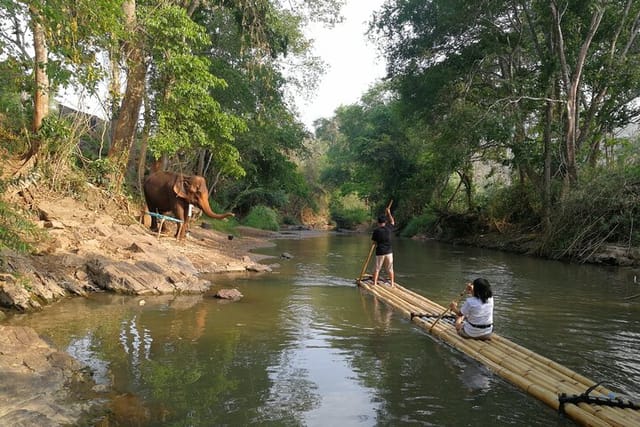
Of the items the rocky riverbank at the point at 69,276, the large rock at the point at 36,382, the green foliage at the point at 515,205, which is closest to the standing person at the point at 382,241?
the rocky riverbank at the point at 69,276

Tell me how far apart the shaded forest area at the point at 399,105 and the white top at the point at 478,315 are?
233 inches

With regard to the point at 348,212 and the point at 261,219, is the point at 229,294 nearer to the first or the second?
the point at 261,219

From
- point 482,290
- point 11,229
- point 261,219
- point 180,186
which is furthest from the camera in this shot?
point 261,219

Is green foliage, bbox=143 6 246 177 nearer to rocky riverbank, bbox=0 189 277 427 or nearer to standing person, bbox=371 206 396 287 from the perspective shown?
rocky riverbank, bbox=0 189 277 427

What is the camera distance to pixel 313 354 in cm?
627

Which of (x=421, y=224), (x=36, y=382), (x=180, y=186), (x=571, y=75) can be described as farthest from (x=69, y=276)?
(x=421, y=224)

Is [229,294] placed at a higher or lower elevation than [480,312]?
lower

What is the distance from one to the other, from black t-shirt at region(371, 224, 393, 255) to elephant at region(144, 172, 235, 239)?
545cm

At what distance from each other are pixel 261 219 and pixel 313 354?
26411mm

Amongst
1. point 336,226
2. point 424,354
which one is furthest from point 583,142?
point 336,226

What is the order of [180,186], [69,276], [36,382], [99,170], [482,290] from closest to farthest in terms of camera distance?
[36,382], [482,290], [69,276], [99,170], [180,186]

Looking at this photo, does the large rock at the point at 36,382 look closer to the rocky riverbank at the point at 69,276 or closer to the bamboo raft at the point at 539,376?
the rocky riverbank at the point at 69,276

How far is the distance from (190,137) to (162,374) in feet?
36.4

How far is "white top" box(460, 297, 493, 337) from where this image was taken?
257 inches
